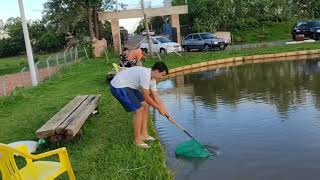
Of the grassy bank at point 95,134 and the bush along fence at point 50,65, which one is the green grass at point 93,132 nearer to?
the grassy bank at point 95,134

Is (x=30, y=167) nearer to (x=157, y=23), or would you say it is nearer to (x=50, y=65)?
(x=50, y=65)

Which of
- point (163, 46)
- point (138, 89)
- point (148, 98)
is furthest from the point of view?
point (163, 46)

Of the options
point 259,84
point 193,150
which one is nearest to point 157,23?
point 259,84

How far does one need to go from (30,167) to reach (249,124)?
495cm

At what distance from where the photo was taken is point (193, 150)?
7309mm

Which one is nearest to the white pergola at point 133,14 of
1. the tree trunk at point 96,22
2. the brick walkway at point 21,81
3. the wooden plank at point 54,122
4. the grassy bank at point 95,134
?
the tree trunk at point 96,22

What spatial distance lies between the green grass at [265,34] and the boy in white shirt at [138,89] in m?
31.0

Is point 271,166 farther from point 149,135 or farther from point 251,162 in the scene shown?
point 149,135

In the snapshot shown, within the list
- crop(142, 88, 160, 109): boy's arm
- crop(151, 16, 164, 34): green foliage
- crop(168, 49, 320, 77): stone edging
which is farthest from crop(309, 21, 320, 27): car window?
crop(142, 88, 160, 109): boy's arm

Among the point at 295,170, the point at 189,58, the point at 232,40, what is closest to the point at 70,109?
the point at 295,170

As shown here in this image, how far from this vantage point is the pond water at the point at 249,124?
666 centimetres

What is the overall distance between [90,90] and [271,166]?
8560 millimetres

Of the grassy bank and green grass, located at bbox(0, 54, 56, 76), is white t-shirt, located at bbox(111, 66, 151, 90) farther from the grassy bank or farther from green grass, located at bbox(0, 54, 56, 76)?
green grass, located at bbox(0, 54, 56, 76)

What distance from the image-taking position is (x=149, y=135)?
8094 mm
